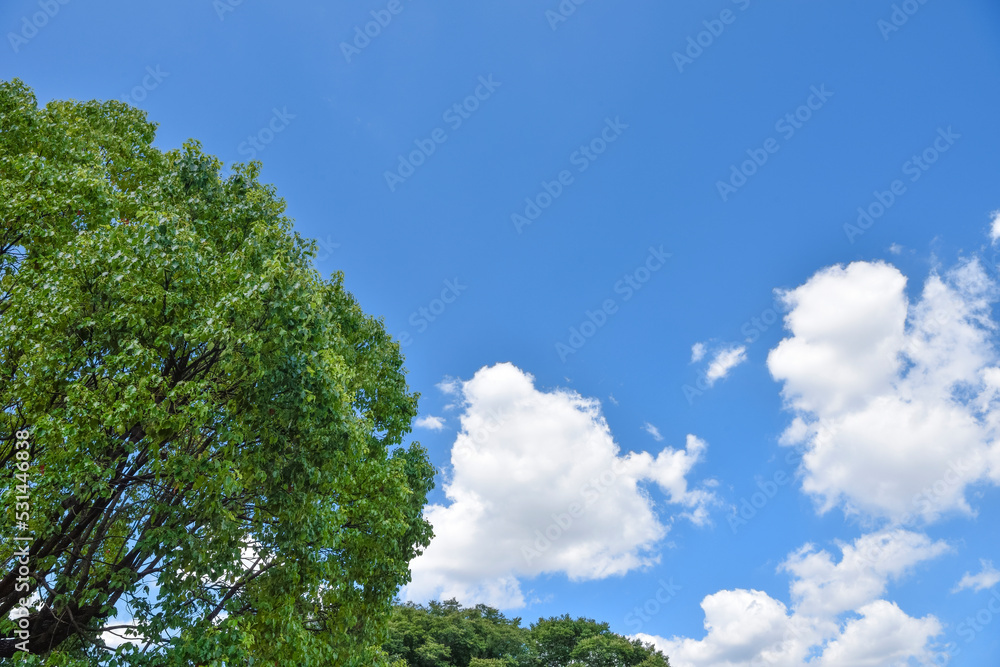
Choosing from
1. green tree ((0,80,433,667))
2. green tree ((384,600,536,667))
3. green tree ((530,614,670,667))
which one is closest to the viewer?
green tree ((0,80,433,667))

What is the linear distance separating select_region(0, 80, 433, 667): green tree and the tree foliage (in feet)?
140

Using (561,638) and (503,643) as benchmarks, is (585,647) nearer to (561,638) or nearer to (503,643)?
(561,638)

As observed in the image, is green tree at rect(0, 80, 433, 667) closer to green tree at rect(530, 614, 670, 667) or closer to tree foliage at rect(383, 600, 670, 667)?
tree foliage at rect(383, 600, 670, 667)

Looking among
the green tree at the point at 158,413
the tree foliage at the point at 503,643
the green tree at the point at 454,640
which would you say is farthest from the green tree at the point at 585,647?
the green tree at the point at 158,413

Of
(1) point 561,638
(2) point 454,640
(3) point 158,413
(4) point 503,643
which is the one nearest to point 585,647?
(1) point 561,638

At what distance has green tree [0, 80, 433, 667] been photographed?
785cm

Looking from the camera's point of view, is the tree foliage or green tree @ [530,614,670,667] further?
green tree @ [530,614,670,667]

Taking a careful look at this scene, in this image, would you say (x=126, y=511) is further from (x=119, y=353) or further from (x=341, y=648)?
(x=341, y=648)

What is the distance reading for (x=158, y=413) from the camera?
25.0 ft

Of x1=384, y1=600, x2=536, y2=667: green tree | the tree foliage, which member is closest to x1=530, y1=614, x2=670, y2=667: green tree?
the tree foliage

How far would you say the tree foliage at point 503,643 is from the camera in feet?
160

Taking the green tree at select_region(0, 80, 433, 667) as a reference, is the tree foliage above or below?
above

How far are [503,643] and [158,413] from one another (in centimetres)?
5540

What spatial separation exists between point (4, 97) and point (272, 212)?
471 centimetres
